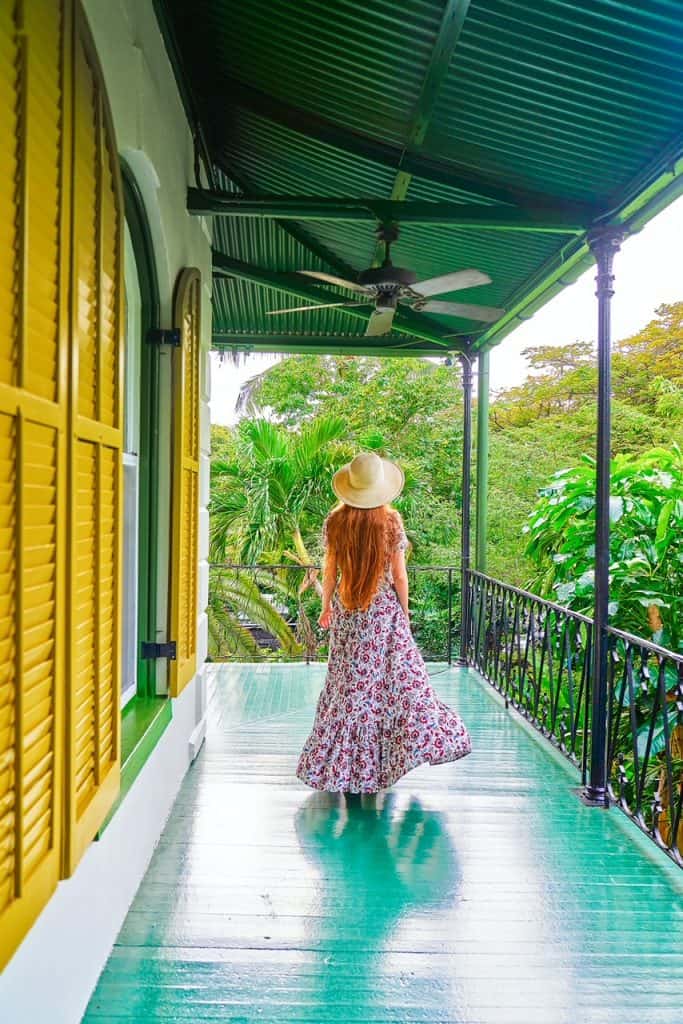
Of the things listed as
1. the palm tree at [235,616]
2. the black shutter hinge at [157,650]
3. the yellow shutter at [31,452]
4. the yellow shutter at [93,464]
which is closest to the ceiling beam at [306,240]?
the black shutter hinge at [157,650]

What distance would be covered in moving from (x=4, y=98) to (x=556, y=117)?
2496mm

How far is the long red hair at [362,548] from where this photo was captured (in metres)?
3.48

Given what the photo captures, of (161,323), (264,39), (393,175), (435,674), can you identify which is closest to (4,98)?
(161,323)

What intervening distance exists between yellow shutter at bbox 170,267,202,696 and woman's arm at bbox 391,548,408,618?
978 millimetres

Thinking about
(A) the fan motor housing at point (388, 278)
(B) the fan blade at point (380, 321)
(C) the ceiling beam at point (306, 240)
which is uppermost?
(C) the ceiling beam at point (306, 240)

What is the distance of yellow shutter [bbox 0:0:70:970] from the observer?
3.96ft

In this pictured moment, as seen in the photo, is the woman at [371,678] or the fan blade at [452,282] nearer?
the woman at [371,678]

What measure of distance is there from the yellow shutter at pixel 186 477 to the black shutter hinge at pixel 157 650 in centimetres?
4

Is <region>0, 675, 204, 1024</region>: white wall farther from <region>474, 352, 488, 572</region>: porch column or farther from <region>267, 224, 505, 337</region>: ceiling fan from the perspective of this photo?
<region>474, 352, 488, 572</region>: porch column

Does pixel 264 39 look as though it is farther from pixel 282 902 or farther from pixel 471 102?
pixel 282 902

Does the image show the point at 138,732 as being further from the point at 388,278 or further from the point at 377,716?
the point at 388,278

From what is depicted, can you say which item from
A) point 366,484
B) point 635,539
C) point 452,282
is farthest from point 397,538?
point 635,539

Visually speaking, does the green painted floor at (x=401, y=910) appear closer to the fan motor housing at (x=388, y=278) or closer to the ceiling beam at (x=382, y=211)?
the fan motor housing at (x=388, y=278)

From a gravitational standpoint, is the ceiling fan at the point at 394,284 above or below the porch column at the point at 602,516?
above
